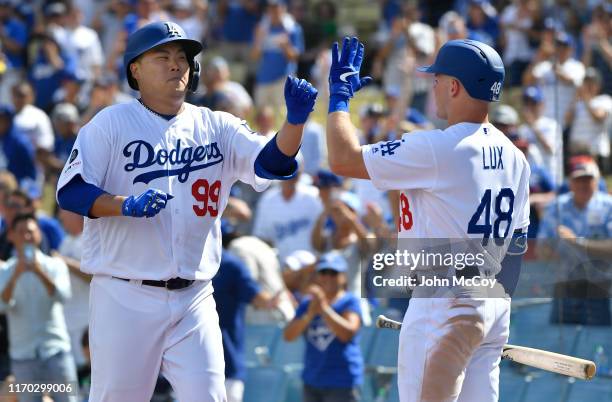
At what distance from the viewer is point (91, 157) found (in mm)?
4582

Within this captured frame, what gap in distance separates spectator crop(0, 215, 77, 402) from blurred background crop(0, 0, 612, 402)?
0.22 ft

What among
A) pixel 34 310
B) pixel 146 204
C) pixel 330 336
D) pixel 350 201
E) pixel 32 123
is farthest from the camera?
pixel 32 123

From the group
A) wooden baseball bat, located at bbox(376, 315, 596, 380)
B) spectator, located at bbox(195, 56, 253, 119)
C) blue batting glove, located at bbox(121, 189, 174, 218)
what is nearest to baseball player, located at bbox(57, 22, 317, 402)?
blue batting glove, located at bbox(121, 189, 174, 218)

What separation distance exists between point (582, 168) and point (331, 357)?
7.10 feet

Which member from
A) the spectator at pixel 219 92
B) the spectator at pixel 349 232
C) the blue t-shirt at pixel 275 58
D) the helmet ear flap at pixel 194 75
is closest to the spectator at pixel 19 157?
the spectator at pixel 219 92

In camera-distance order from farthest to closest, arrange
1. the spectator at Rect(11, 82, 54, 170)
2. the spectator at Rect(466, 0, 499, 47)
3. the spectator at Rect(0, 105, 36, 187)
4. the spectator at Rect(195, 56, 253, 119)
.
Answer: the spectator at Rect(466, 0, 499, 47)
the spectator at Rect(11, 82, 54, 170)
the spectator at Rect(0, 105, 36, 187)
the spectator at Rect(195, 56, 253, 119)

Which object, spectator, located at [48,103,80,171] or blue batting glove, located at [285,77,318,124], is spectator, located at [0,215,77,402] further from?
spectator, located at [48,103,80,171]

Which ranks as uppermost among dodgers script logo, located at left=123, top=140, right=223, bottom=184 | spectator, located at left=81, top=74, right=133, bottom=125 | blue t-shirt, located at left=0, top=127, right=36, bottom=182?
spectator, located at left=81, top=74, right=133, bottom=125

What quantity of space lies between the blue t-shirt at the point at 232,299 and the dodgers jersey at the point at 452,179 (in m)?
3.02

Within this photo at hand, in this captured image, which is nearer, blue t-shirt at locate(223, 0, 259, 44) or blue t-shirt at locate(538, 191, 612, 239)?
blue t-shirt at locate(538, 191, 612, 239)

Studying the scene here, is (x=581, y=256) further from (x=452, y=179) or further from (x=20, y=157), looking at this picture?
(x=20, y=157)

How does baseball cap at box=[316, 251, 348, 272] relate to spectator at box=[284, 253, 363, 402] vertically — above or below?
above

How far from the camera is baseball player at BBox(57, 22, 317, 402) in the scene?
178 inches

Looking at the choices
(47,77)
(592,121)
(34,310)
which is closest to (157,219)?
(34,310)
